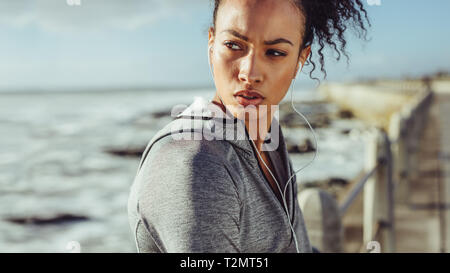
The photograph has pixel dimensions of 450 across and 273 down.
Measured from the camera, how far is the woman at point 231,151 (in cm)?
87

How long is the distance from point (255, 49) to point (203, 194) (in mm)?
408

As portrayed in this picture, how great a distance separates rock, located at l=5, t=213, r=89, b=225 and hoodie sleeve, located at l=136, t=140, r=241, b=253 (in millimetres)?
10001

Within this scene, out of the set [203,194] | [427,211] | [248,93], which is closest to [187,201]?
[203,194]

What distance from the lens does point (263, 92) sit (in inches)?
43.9

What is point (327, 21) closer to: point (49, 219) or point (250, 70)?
point (250, 70)

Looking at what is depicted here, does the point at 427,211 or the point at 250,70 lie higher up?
the point at 427,211

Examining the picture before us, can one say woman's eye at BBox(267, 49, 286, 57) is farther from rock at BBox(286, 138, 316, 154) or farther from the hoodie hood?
rock at BBox(286, 138, 316, 154)

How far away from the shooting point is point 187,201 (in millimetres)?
855

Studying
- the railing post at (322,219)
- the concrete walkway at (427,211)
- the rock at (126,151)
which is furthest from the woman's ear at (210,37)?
the rock at (126,151)

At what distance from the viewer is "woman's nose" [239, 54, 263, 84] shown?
42.0 inches

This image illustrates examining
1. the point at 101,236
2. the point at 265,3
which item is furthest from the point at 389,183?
the point at 101,236

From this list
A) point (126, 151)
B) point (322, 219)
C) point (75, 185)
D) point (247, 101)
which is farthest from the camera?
point (126, 151)

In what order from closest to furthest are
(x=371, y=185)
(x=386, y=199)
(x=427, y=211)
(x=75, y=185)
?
(x=371, y=185) < (x=386, y=199) < (x=427, y=211) < (x=75, y=185)
